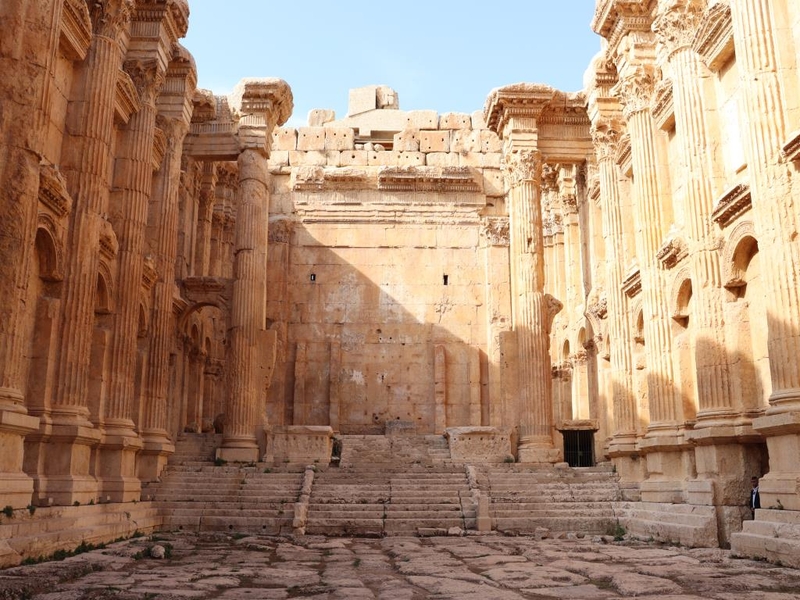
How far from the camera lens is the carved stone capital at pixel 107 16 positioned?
14727 mm

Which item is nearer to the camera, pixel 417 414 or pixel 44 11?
pixel 44 11

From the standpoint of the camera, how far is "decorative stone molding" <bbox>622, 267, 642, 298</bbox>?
57.0 ft

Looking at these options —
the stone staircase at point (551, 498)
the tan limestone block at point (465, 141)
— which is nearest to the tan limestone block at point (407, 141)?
the tan limestone block at point (465, 141)

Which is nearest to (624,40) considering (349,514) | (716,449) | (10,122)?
(716,449)

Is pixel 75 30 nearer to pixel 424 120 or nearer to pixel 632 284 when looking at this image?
pixel 632 284

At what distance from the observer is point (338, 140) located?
95.5 feet

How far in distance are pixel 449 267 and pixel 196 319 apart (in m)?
9.00

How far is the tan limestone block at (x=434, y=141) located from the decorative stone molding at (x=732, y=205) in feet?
55.0

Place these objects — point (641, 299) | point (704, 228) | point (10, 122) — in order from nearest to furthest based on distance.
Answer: point (10, 122) < point (704, 228) < point (641, 299)

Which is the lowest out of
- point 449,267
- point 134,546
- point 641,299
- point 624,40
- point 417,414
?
point 134,546

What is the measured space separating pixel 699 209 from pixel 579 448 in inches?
440

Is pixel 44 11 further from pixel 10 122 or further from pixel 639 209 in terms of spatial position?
pixel 639 209

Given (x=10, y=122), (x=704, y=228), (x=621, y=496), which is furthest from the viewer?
(x=621, y=496)

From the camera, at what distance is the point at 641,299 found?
57.3ft
